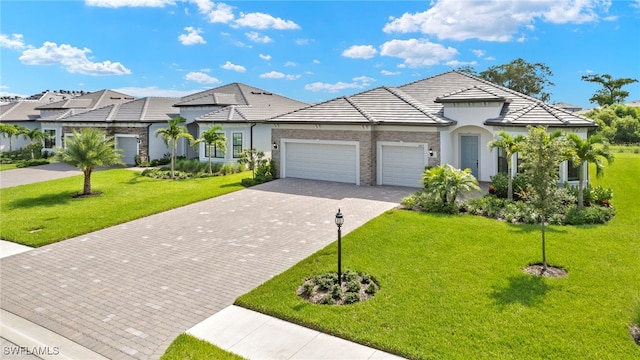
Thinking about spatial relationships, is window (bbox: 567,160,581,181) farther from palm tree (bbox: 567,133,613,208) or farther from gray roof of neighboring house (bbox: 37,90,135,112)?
gray roof of neighboring house (bbox: 37,90,135,112)

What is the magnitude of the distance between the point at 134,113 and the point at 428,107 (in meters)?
23.7

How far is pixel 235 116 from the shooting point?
1153 inches

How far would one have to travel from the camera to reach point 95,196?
20250 millimetres

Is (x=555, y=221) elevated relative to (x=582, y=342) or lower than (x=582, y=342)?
elevated

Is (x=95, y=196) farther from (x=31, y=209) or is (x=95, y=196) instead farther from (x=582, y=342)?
(x=582, y=342)

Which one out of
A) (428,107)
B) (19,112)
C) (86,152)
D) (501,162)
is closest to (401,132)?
(428,107)

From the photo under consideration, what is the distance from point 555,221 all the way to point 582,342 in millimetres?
7740

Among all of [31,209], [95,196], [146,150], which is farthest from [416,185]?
[146,150]

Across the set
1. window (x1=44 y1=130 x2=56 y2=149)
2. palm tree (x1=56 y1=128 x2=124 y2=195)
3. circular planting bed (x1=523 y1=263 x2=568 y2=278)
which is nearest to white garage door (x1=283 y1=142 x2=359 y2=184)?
palm tree (x1=56 y1=128 x2=124 y2=195)

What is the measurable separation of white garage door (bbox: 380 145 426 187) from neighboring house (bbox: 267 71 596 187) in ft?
Answer: 0.16

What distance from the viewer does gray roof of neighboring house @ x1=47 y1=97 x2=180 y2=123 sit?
32688 mm

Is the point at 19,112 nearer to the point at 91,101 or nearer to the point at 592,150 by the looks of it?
the point at 91,101

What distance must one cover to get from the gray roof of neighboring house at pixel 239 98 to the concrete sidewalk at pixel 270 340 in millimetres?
26573

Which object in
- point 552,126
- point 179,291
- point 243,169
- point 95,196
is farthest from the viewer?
point 243,169
